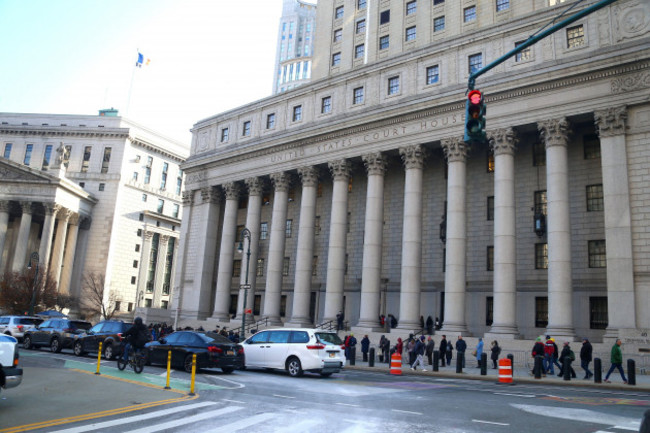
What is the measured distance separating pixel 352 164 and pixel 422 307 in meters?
12.4

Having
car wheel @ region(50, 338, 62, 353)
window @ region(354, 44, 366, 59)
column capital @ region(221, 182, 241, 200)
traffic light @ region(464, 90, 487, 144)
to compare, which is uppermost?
window @ region(354, 44, 366, 59)

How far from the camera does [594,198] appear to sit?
110 ft

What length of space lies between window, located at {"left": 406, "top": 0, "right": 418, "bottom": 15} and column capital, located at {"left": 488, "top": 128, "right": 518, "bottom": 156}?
21.8 metres

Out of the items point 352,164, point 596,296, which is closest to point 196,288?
point 352,164

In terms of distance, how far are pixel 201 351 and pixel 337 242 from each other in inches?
794

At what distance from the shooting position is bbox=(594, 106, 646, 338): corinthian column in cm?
2752

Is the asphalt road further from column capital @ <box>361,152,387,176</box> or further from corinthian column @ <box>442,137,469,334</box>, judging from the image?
column capital @ <box>361,152,387,176</box>

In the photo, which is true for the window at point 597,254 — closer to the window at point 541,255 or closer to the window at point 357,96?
the window at point 541,255

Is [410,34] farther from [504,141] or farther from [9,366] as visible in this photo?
[9,366]

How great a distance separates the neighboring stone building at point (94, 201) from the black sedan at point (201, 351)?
5568 cm

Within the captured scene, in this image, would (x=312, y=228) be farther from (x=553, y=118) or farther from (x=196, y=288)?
(x=553, y=118)

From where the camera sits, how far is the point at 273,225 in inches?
1759

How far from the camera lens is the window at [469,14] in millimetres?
45562

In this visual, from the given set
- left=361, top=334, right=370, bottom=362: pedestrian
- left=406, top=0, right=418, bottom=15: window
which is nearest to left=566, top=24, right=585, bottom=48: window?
left=406, top=0, right=418, bottom=15: window
